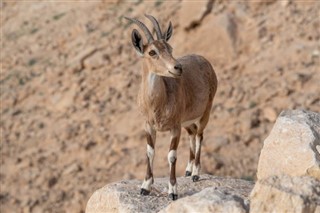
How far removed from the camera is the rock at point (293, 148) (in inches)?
314

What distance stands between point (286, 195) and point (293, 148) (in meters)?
2.26

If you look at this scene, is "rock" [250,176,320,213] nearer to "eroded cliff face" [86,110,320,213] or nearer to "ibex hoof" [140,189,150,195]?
"eroded cliff face" [86,110,320,213]

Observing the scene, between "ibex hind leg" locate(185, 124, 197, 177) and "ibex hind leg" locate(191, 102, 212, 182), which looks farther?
"ibex hind leg" locate(185, 124, 197, 177)

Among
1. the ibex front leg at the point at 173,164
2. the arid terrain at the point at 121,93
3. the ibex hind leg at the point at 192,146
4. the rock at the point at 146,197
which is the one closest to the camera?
the rock at the point at 146,197

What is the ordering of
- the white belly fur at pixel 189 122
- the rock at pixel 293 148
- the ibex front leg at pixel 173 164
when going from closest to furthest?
the rock at pixel 293 148 → the ibex front leg at pixel 173 164 → the white belly fur at pixel 189 122

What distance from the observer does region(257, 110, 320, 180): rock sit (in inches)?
314

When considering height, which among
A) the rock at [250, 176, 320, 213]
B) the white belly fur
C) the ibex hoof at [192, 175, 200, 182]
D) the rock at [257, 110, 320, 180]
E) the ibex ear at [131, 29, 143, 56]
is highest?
the ibex ear at [131, 29, 143, 56]

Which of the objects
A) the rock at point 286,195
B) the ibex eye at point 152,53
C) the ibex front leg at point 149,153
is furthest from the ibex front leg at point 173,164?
the rock at point 286,195

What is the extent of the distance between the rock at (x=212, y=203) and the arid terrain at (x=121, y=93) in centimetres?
1078

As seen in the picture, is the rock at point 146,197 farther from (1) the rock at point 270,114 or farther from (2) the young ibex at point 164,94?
(1) the rock at point 270,114

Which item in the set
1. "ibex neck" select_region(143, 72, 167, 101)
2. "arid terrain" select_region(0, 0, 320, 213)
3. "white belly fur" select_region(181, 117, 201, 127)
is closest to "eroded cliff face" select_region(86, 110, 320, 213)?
"white belly fur" select_region(181, 117, 201, 127)

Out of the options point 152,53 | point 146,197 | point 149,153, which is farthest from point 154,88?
point 146,197

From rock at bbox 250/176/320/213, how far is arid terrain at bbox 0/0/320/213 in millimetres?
11318

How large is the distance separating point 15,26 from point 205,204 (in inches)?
907
